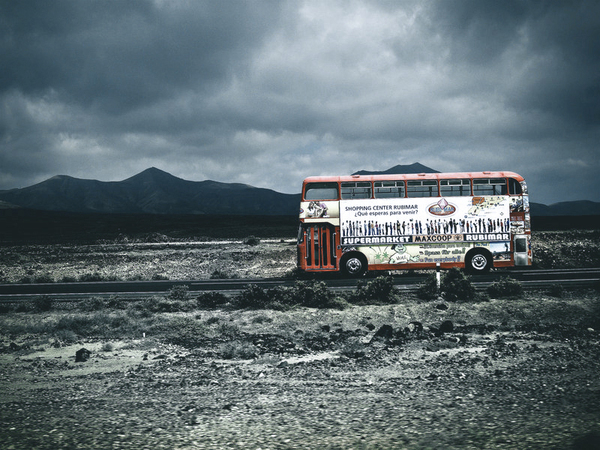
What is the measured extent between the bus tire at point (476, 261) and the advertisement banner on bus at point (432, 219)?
0.65m

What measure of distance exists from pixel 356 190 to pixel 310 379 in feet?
47.3

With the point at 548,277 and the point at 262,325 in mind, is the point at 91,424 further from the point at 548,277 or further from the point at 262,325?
the point at 548,277

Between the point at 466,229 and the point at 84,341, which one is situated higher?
the point at 466,229

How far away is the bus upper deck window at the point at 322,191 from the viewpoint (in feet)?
70.3

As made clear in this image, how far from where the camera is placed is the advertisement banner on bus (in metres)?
21.0

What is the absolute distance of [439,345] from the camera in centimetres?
992

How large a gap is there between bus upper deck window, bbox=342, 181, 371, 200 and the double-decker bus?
1.9 inches

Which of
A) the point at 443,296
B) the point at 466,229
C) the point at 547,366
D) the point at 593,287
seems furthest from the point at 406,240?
the point at 547,366

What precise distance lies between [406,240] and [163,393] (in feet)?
51.8

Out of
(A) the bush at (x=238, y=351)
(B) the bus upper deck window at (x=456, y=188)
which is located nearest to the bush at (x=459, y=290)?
(B) the bus upper deck window at (x=456, y=188)

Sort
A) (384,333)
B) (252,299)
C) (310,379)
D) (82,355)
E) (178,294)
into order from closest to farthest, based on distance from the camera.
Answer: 1. (310,379)
2. (82,355)
3. (384,333)
4. (252,299)
5. (178,294)

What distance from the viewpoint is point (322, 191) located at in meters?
Result: 21.5

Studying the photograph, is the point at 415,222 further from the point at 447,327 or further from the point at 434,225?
the point at 447,327

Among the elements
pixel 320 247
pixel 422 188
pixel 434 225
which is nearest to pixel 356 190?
pixel 422 188
